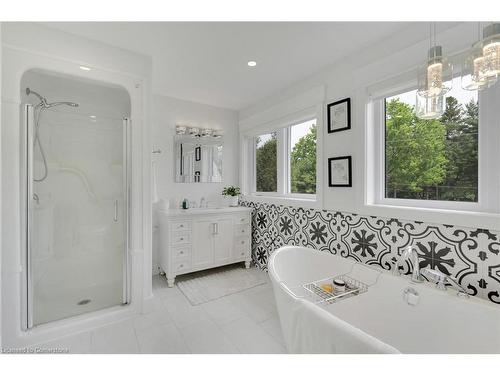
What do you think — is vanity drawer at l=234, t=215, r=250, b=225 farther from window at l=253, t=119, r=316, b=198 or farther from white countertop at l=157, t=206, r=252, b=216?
window at l=253, t=119, r=316, b=198

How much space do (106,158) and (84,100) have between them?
1.79ft

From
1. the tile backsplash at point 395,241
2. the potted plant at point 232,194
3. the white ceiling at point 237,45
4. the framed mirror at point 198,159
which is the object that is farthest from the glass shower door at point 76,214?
the tile backsplash at point 395,241

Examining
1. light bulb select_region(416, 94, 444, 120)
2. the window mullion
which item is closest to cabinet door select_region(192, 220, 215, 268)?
the window mullion

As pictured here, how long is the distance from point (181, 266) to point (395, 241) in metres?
2.19

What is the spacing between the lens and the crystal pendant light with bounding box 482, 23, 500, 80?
873 millimetres

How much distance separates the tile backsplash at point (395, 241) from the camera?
4.39ft

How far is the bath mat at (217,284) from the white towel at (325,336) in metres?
Result: 1.30

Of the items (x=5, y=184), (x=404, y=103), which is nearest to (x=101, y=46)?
(x=5, y=184)

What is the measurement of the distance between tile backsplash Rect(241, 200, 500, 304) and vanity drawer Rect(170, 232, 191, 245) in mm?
1064

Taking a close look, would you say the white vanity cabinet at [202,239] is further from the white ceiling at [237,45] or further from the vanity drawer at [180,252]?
the white ceiling at [237,45]

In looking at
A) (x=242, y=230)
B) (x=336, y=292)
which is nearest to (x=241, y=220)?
(x=242, y=230)

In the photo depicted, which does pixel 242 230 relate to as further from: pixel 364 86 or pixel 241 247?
pixel 364 86

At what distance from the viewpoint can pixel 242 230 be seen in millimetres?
3131
